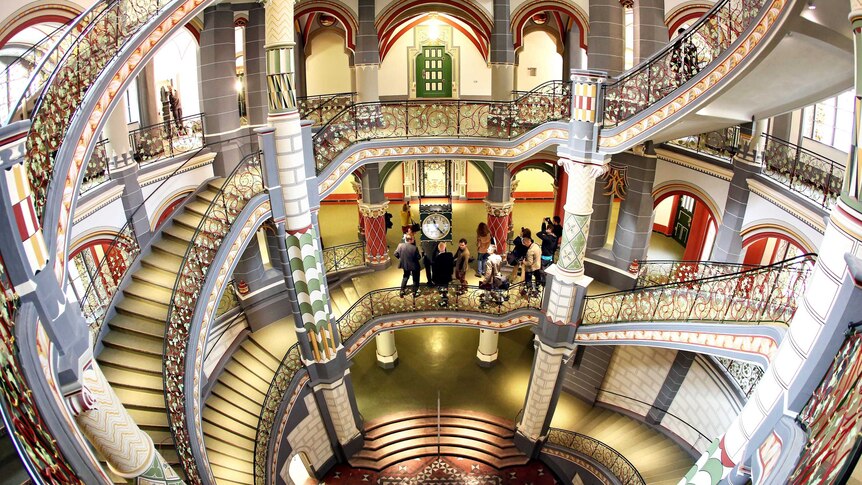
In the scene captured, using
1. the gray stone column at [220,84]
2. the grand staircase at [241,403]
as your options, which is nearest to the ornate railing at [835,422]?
the grand staircase at [241,403]

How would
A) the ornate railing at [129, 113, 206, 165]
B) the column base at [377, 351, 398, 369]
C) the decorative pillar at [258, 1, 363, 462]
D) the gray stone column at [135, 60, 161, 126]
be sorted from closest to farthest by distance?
the decorative pillar at [258, 1, 363, 462] < the ornate railing at [129, 113, 206, 165] < the gray stone column at [135, 60, 161, 126] < the column base at [377, 351, 398, 369]

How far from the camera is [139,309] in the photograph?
24.5 ft

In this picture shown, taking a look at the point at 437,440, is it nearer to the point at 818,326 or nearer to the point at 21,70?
the point at 818,326

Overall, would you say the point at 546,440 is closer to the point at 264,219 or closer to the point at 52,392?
the point at 264,219

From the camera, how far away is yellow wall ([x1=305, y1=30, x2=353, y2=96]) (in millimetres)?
18953

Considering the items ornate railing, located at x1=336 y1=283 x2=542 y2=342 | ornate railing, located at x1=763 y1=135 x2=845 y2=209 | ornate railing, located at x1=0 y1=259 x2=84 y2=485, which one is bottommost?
ornate railing, located at x1=336 y1=283 x2=542 y2=342

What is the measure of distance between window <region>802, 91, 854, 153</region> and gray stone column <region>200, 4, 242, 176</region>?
11032mm

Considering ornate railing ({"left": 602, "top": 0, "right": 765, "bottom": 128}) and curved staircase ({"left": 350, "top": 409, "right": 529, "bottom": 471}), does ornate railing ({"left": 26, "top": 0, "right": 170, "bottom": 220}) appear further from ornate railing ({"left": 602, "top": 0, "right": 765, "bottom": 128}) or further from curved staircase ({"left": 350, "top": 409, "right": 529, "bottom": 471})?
curved staircase ({"left": 350, "top": 409, "right": 529, "bottom": 471})

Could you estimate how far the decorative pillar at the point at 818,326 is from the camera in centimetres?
403

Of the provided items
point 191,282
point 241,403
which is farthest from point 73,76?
point 241,403

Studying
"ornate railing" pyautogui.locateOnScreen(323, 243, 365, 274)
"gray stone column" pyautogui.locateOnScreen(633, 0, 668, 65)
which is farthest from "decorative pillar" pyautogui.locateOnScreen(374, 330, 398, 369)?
"gray stone column" pyautogui.locateOnScreen(633, 0, 668, 65)

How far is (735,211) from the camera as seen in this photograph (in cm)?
1095

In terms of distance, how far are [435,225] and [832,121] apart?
316 inches

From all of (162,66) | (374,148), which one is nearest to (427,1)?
(374,148)
